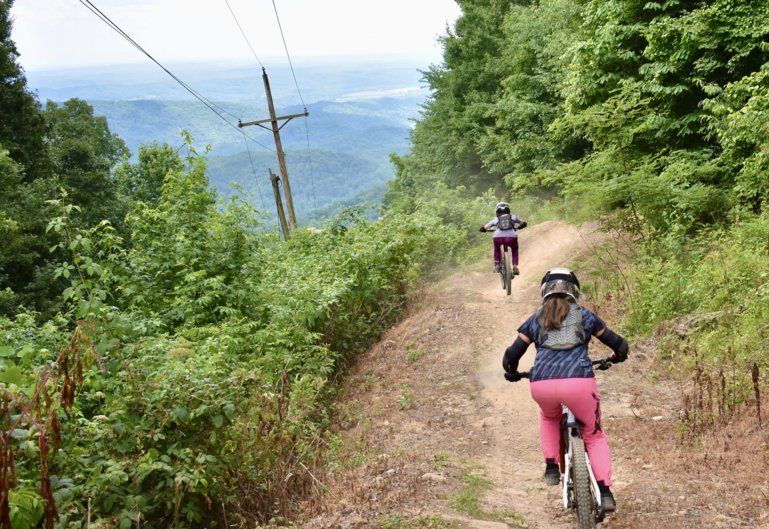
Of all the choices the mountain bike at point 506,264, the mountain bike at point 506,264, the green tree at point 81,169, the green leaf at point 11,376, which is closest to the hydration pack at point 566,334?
the green leaf at point 11,376

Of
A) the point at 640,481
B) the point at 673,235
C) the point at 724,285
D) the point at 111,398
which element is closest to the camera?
the point at 111,398

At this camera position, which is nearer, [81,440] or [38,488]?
[38,488]

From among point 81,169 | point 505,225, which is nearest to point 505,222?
point 505,225

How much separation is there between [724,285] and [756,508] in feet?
15.8

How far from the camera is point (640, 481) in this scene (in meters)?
6.30

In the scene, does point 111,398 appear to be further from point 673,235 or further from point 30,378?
point 673,235

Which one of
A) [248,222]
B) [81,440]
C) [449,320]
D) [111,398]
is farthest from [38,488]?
[449,320]

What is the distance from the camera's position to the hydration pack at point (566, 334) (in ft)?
15.7

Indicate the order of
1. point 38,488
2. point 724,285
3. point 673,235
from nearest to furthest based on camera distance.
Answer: point 38,488 → point 724,285 → point 673,235

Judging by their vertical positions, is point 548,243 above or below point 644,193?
below

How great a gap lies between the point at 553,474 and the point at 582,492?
1.46ft

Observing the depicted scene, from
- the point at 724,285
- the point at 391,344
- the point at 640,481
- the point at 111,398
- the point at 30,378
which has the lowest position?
the point at 391,344

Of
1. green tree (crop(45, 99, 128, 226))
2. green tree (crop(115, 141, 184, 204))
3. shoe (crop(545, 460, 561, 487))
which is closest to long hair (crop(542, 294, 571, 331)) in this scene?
shoe (crop(545, 460, 561, 487))

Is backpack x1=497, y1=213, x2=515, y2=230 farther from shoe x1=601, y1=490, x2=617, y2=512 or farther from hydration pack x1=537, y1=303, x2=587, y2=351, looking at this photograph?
shoe x1=601, y1=490, x2=617, y2=512
